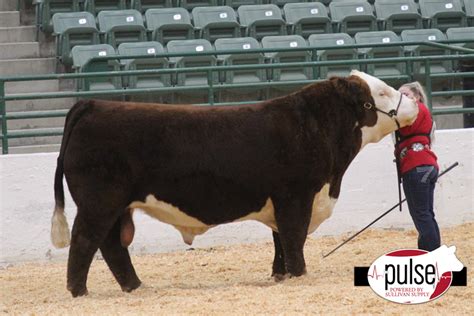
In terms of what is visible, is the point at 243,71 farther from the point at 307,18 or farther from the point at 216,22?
the point at 307,18

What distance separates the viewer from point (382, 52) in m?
14.6

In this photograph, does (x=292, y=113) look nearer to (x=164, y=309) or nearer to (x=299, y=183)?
(x=299, y=183)

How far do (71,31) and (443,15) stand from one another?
528cm

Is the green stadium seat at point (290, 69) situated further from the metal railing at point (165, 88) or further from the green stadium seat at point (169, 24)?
the metal railing at point (165, 88)

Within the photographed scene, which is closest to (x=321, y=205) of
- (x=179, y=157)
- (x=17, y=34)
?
(x=179, y=157)

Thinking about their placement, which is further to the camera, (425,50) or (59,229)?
(425,50)

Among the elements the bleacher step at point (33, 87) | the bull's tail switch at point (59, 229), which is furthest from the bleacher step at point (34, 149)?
the bull's tail switch at point (59, 229)

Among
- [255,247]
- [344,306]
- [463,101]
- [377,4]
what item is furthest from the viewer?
[377,4]

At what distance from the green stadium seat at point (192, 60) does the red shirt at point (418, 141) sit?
192 inches

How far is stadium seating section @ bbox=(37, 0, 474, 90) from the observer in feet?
45.9

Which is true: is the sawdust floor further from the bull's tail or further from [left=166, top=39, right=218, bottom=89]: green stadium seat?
[left=166, top=39, right=218, bottom=89]: green stadium seat

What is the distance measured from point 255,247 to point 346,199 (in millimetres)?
1119

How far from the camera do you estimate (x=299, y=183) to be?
8.63 m

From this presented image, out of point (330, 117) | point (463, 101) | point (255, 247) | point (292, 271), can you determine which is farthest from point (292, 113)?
point (463, 101)
